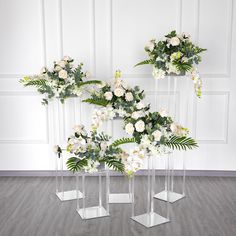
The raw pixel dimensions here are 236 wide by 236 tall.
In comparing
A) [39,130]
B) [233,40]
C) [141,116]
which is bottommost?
[39,130]

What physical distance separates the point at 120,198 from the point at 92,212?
50 cm

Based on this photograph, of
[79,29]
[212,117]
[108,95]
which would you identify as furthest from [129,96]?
[212,117]

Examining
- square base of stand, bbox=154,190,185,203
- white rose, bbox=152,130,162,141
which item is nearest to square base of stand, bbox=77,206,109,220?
square base of stand, bbox=154,190,185,203

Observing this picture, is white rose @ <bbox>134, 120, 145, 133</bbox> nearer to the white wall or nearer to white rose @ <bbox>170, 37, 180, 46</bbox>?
white rose @ <bbox>170, 37, 180, 46</bbox>

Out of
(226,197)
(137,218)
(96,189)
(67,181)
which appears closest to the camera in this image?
(137,218)

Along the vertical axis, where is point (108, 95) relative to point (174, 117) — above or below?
above

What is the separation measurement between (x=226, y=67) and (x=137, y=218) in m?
2.32

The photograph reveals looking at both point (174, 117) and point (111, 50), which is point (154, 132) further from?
point (111, 50)

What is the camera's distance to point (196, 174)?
15.9ft

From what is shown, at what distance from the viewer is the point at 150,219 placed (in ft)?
11.2

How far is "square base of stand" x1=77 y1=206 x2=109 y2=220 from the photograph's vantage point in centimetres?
353

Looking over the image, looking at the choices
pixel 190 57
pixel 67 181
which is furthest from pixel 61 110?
pixel 190 57

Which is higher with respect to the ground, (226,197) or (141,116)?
(141,116)

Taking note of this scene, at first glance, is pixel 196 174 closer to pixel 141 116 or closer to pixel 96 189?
pixel 96 189
